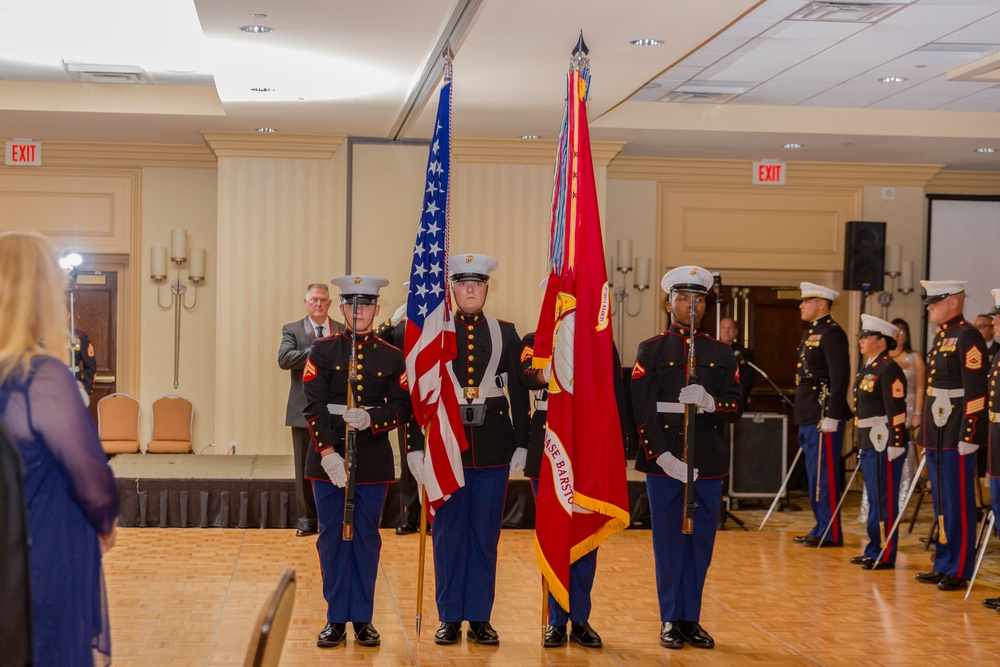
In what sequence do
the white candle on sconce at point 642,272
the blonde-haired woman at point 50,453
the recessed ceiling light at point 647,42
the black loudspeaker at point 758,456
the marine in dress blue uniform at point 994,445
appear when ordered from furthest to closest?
the white candle on sconce at point 642,272 → the black loudspeaker at point 758,456 → the recessed ceiling light at point 647,42 → the marine in dress blue uniform at point 994,445 → the blonde-haired woman at point 50,453

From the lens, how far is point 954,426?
253 inches

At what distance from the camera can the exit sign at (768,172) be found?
34.4 feet

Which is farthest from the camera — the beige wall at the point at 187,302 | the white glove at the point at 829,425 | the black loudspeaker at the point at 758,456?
the beige wall at the point at 187,302

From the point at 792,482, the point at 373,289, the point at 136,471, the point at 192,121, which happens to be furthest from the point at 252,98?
the point at 792,482

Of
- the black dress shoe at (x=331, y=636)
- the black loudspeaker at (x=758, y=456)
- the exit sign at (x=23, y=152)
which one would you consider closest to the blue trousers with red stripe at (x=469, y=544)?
the black dress shoe at (x=331, y=636)

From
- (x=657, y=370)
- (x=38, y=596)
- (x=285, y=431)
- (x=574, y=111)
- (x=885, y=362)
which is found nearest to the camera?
(x=38, y=596)

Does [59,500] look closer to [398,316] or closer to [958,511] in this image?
[398,316]

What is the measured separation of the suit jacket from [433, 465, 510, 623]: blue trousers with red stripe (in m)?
2.83

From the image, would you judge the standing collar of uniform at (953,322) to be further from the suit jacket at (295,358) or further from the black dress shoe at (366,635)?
the suit jacket at (295,358)

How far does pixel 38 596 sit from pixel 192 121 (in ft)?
23.1

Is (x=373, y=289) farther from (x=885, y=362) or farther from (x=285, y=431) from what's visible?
(x=285, y=431)

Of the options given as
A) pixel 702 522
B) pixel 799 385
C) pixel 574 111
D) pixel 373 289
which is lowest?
pixel 702 522

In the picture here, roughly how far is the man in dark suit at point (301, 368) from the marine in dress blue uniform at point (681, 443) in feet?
10.7

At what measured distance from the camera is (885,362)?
23.5ft
